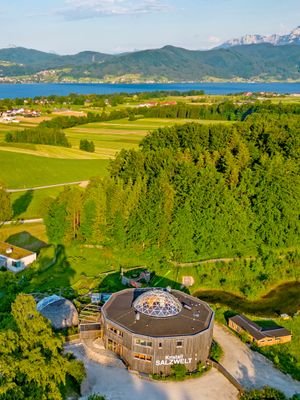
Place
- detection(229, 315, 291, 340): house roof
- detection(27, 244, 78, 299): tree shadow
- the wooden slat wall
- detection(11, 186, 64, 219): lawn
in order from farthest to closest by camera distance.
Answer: detection(11, 186, 64, 219): lawn → detection(27, 244, 78, 299): tree shadow → detection(229, 315, 291, 340): house roof → the wooden slat wall

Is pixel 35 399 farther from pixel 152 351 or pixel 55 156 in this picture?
pixel 55 156

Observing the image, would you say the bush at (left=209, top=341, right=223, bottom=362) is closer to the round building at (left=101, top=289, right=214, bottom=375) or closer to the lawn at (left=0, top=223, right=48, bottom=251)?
the round building at (left=101, top=289, right=214, bottom=375)

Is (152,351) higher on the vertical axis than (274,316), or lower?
higher

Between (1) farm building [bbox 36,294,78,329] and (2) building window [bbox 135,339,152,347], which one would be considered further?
(1) farm building [bbox 36,294,78,329]

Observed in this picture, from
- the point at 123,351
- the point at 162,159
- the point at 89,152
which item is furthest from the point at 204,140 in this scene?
the point at 123,351

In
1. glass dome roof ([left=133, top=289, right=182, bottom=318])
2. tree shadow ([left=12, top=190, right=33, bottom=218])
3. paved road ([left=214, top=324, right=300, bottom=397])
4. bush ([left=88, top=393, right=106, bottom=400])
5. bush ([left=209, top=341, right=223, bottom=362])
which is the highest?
glass dome roof ([left=133, top=289, right=182, bottom=318])

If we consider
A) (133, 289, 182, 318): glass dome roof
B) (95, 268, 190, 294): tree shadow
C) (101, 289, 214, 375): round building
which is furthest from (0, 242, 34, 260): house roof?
(133, 289, 182, 318): glass dome roof

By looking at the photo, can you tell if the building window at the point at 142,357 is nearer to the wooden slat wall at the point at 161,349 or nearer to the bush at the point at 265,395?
the wooden slat wall at the point at 161,349
